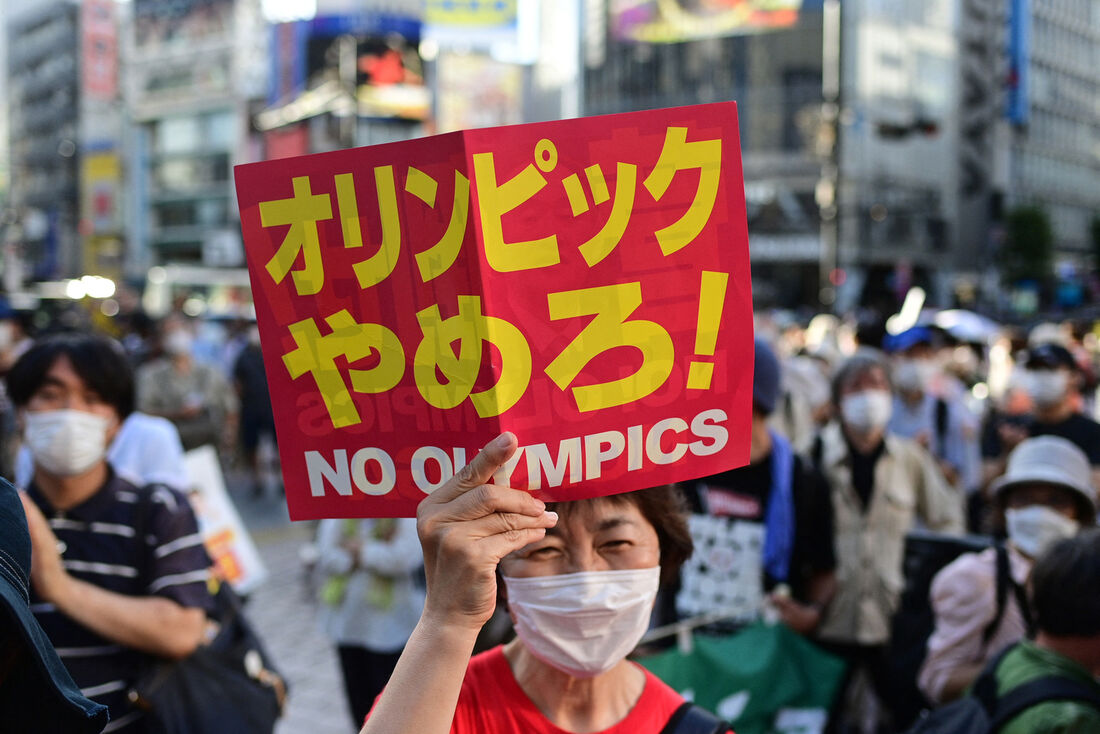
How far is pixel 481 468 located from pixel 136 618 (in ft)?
4.86

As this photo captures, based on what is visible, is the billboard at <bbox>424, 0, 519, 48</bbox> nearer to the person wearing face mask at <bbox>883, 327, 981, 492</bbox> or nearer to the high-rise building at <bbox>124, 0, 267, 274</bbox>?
the person wearing face mask at <bbox>883, 327, 981, 492</bbox>

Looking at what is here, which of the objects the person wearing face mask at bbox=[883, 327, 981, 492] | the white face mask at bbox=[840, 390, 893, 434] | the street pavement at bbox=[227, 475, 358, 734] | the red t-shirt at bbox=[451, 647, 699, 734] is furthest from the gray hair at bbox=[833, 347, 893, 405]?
the red t-shirt at bbox=[451, 647, 699, 734]

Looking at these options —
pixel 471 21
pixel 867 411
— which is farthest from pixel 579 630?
pixel 471 21

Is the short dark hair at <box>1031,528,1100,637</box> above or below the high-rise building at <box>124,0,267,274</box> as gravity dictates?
below

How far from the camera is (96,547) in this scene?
8.24 ft

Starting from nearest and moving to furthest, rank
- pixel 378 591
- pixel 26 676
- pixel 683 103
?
1. pixel 26 676
2. pixel 378 591
3. pixel 683 103

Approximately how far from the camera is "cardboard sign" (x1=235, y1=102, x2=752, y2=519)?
145cm

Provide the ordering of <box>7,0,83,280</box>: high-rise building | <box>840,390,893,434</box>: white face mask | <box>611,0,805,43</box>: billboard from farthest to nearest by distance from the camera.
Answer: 1. <box>7,0,83,280</box>: high-rise building
2. <box>611,0,805,43</box>: billboard
3. <box>840,390,893,434</box>: white face mask

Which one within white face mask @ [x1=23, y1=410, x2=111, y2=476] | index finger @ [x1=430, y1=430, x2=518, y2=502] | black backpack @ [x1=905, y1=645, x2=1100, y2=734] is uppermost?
index finger @ [x1=430, y1=430, x2=518, y2=502]

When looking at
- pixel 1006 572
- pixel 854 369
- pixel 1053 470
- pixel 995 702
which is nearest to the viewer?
pixel 995 702

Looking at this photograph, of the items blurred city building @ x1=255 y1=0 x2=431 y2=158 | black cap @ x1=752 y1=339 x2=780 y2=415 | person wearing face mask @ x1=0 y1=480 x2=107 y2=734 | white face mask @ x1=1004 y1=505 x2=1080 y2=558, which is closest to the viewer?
person wearing face mask @ x1=0 y1=480 x2=107 y2=734

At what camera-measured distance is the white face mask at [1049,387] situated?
5.30m

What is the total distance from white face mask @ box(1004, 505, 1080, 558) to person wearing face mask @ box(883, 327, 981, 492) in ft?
11.1

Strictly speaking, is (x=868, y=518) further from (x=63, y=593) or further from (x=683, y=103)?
(x=683, y=103)
